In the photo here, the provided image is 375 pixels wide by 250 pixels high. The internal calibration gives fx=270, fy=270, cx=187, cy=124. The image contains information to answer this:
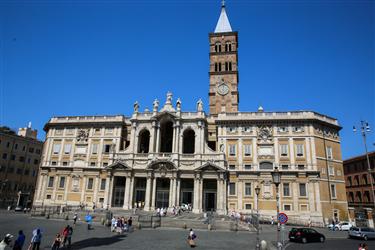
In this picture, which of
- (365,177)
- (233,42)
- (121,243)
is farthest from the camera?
(233,42)

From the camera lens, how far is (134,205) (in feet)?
137

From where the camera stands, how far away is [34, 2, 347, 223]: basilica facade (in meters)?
40.0

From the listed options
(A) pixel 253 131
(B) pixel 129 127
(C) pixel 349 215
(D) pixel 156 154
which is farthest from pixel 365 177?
(B) pixel 129 127

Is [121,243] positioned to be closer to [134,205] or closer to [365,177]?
[134,205]

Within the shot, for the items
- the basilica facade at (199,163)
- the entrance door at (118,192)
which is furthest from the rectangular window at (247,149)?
the entrance door at (118,192)

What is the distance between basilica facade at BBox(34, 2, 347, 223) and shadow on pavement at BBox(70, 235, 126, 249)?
65.8 ft

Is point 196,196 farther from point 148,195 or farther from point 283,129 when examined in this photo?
point 283,129

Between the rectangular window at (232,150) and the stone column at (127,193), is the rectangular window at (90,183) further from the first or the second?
the rectangular window at (232,150)

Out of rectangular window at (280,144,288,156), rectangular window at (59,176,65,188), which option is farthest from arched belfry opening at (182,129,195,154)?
rectangular window at (59,176,65,188)

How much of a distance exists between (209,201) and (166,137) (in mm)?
14240

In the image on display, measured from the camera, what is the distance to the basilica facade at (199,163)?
4000 centimetres

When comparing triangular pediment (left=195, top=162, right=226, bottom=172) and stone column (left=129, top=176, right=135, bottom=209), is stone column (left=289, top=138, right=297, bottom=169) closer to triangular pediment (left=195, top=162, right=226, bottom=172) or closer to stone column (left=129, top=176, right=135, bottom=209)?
triangular pediment (left=195, top=162, right=226, bottom=172)

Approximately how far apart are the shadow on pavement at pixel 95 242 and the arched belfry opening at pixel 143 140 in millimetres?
25909

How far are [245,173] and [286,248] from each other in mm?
21886
